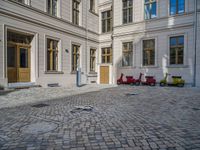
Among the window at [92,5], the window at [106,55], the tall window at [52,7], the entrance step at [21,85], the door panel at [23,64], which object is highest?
the window at [92,5]

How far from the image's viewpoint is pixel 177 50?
1520cm

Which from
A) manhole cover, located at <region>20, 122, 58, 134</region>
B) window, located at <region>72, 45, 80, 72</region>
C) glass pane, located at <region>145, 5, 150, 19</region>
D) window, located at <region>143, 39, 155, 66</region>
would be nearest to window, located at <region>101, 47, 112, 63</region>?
window, located at <region>72, 45, 80, 72</region>

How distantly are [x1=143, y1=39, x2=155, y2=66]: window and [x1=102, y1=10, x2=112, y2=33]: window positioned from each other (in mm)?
5669

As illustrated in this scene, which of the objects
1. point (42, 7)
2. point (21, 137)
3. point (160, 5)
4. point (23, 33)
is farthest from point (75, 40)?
point (21, 137)

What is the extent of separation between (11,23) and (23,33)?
3.79ft

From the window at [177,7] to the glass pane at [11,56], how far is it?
13.8m

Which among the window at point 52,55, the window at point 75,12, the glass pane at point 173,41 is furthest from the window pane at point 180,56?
the window at point 52,55

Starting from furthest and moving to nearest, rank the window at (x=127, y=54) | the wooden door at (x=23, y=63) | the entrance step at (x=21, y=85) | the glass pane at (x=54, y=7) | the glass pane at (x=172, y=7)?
1. the window at (x=127, y=54)
2. the glass pane at (x=172, y=7)
3. the glass pane at (x=54, y=7)
4. the wooden door at (x=23, y=63)
5. the entrance step at (x=21, y=85)

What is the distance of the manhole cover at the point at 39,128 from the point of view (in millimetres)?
3957

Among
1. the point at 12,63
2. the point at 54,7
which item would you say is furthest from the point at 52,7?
the point at 12,63

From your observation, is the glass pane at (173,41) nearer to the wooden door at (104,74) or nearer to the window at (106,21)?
the wooden door at (104,74)

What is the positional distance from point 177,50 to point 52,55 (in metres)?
11.1

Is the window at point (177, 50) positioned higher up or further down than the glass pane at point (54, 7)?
further down

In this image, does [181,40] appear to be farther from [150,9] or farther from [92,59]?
[92,59]
